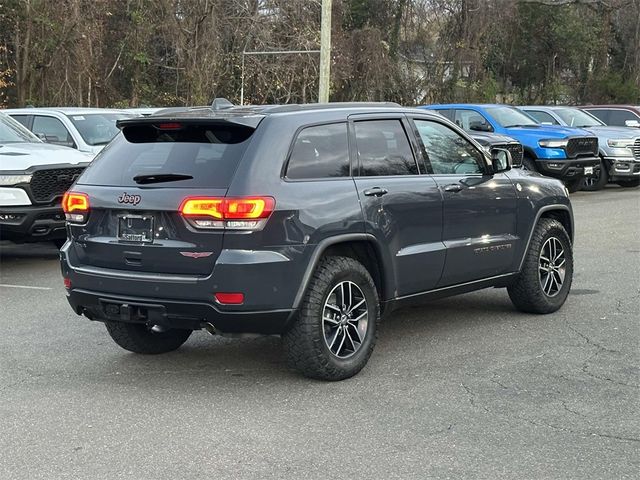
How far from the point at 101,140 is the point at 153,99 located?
14103 millimetres

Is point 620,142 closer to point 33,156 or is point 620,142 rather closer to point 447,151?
point 33,156

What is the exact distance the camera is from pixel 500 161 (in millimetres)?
7082

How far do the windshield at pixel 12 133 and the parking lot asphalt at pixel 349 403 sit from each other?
3.85 m

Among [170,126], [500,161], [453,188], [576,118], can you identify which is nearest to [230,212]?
[170,126]

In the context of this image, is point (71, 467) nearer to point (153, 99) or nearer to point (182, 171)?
point (182, 171)

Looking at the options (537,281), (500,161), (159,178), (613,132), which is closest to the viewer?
(159,178)

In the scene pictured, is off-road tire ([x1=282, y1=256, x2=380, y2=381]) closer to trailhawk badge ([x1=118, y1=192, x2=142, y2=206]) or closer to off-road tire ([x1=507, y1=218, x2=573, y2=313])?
trailhawk badge ([x1=118, y1=192, x2=142, y2=206])

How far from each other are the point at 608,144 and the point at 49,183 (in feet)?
43.2

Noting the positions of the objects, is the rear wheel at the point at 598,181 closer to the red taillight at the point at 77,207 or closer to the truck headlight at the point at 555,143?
the truck headlight at the point at 555,143

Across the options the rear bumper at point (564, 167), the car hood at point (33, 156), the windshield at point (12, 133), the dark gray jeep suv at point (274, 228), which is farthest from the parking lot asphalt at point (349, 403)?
the rear bumper at point (564, 167)

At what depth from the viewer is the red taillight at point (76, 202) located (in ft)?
18.9

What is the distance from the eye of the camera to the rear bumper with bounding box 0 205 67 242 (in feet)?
31.7

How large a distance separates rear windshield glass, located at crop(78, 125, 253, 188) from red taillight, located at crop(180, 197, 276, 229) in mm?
120

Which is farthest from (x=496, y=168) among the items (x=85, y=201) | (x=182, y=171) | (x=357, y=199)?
(x=85, y=201)
